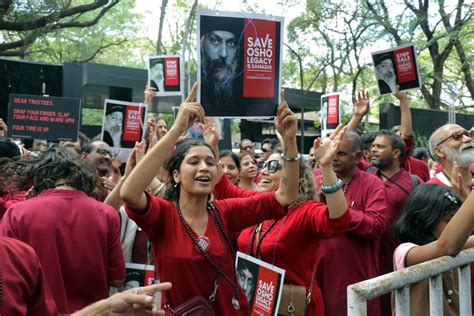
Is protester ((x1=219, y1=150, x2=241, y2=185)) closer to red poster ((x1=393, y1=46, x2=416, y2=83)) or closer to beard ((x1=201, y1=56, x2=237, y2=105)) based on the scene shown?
red poster ((x1=393, y1=46, x2=416, y2=83))

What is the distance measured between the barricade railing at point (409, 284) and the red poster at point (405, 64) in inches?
158

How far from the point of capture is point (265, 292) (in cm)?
355

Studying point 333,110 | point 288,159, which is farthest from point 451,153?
point 333,110

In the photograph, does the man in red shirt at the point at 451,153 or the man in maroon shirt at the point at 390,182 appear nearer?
the man in red shirt at the point at 451,153

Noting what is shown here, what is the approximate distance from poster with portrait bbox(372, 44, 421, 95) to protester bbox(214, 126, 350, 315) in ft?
9.51

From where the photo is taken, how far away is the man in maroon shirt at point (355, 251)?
13.6 ft

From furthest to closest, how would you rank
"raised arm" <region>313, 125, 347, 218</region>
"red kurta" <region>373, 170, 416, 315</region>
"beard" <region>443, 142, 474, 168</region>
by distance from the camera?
"red kurta" <region>373, 170, 416, 315</region> → "beard" <region>443, 142, 474, 168</region> → "raised arm" <region>313, 125, 347, 218</region>

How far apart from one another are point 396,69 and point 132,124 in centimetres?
293

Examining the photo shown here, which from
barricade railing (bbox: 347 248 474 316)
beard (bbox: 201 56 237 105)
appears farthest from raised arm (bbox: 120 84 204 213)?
barricade railing (bbox: 347 248 474 316)

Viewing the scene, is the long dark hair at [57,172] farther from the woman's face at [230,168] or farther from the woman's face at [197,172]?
the woman's face at [230,168]

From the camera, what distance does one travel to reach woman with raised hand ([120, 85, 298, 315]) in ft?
10.1

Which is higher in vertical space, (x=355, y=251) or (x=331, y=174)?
(x=331, y=174)

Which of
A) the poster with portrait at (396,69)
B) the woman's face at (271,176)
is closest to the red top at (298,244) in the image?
the woman's face at (271,176)

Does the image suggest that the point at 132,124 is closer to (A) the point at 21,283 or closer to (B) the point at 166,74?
(B) the point at 166,74
